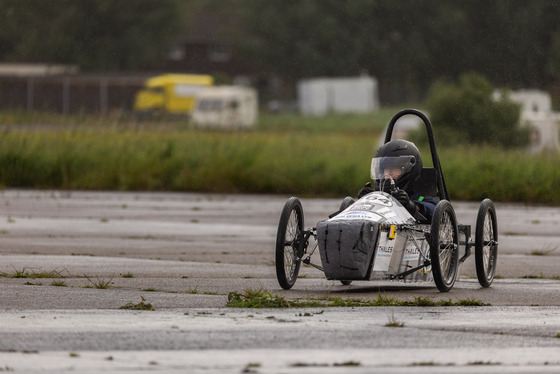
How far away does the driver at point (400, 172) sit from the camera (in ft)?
38.5

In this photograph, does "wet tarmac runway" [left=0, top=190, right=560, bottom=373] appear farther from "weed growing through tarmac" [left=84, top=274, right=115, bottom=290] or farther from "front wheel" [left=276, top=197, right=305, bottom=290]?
"front wheel" [left=276, top=197, right=305, bottom=290]

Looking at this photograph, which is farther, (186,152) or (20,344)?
(186,152)

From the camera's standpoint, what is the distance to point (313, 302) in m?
9.97

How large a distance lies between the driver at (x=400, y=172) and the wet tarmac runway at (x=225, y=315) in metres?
0.76

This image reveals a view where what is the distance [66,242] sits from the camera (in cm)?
1611

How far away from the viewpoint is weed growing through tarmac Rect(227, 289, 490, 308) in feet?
31.7

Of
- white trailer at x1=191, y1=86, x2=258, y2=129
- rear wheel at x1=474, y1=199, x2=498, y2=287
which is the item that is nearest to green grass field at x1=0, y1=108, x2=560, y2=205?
rear wheel at x1=474, y1=199, x2=498, y2=287

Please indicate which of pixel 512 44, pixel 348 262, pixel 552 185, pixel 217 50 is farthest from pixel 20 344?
pixel 217 50

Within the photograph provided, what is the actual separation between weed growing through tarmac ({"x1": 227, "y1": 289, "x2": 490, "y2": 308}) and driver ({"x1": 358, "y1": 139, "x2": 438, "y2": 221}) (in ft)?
5.20

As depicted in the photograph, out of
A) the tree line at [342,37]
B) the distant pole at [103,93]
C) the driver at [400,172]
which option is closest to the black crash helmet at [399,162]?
the driver at [400,172]

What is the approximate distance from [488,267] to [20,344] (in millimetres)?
5720

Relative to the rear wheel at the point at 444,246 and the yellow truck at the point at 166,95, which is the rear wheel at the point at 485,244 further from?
the yellow truck at the point at 166,95

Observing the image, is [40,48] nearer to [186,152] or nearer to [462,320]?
[186,152]

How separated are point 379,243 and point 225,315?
2.08 meters
